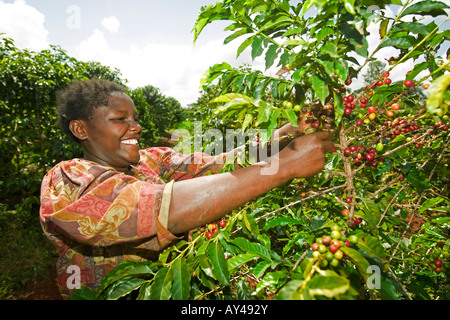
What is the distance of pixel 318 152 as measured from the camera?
1.11 meters

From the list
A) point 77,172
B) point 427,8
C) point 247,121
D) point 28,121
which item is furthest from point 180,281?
point 28,121

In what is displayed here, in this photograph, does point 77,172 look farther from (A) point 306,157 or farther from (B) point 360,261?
(B) point 360,261

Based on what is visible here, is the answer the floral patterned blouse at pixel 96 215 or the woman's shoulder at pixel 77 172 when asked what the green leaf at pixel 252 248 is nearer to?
the floral patterned blouse at pixel 96 215

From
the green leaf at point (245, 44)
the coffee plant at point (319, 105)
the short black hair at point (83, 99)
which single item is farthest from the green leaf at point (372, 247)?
the short black hair at point (83, 99)

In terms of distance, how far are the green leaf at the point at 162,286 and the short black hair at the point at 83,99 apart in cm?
130

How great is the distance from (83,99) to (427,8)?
2.09 m

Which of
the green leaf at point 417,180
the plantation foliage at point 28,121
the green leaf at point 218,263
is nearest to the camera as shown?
the green leaf at point 218,263

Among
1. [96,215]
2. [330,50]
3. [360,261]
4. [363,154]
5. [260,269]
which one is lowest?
[260,269]

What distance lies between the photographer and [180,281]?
951 millimetres

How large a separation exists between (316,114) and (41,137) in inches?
241

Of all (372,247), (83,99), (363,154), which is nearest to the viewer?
(372,247)

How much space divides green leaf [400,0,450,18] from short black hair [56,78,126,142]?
1824 millimetres

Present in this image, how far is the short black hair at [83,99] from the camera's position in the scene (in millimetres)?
1721

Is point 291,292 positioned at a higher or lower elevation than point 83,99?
lower
